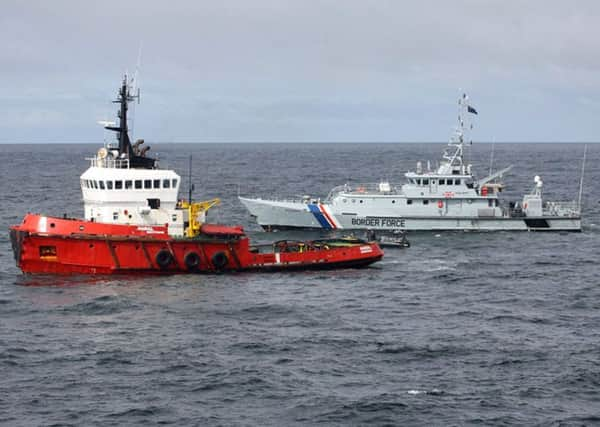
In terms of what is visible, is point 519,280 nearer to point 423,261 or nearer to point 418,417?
point 423,261

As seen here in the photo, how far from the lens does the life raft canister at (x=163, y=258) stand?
149 ft

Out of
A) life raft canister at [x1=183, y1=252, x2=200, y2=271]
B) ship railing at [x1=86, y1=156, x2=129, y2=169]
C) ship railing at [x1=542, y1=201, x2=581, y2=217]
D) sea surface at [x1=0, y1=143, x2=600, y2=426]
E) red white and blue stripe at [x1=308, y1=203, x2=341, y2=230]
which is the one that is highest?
ship railing at [x1=86, y1=156, x2=129, y2=169]

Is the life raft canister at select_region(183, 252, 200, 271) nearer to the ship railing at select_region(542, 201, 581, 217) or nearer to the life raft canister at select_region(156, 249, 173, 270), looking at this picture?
the life raft canister at select_region(156, 249, 173, 270)

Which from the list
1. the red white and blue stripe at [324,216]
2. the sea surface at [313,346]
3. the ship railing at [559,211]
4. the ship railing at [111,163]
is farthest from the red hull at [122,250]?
the ship railing at [559,211]

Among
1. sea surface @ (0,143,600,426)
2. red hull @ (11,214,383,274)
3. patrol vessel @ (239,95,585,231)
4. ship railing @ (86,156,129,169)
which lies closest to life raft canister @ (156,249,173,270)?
red hull @ (11,214,383,274)

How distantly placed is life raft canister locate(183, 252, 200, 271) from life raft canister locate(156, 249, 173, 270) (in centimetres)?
76

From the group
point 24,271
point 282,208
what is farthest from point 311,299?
point 282,208

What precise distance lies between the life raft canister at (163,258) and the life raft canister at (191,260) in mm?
763

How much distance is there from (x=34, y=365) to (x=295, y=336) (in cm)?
975

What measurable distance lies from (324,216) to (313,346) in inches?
1269

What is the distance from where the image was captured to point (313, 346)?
3456cm

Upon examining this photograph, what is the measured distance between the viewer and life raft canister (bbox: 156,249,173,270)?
4531 cm

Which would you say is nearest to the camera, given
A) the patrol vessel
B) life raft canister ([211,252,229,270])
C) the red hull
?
the red hull
